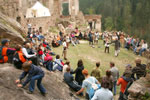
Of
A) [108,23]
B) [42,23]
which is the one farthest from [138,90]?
[108,23]

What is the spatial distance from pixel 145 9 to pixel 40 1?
54.7 m

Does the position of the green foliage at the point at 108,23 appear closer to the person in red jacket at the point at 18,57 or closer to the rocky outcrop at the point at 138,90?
the rocky outcrop at the point at 138,90

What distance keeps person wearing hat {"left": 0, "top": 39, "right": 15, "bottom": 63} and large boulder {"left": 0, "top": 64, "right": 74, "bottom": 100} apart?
27 cm

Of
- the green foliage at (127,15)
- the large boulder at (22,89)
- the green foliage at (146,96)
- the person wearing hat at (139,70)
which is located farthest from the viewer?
the green foliage at (127,15)

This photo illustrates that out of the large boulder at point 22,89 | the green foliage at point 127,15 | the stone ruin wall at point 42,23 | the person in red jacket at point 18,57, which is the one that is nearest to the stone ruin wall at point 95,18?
the stone ruin wall at point 42,23

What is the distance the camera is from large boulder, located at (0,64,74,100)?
5492 millimetres

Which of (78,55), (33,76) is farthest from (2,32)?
(78,55)

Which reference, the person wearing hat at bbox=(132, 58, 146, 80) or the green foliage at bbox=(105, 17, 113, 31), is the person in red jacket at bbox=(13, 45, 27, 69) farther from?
the green foliage at bbox=(105, 17, 113, 31)

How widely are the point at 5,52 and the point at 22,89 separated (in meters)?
1.85

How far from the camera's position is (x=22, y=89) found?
5.80m

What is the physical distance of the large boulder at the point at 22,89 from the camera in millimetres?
5492

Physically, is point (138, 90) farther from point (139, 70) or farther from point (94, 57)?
point (94, 57)

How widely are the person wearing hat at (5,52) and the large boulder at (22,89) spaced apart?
0.27 meters

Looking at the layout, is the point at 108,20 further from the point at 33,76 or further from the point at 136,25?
the point at 33,76
